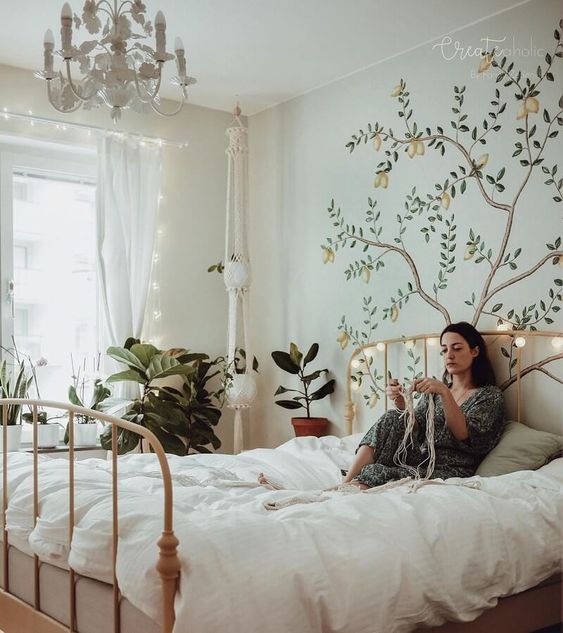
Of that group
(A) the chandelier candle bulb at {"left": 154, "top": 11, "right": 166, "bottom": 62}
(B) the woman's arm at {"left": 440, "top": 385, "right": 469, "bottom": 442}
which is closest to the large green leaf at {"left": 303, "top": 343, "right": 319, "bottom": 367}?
(B) the woman's arm at {"left": 440, "top": 385, "right": 469, "bottom": 442}

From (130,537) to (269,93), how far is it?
3386 mm

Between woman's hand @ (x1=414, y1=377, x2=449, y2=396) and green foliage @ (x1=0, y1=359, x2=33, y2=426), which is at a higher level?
woman's hand @ (x1=414, y1=377, x2=449, y2=396)

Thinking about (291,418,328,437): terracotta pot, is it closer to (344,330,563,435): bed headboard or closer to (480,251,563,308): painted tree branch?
(344,330,563,435): bed headboard

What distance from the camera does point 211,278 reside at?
17.1 ft

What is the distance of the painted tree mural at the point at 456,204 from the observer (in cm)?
356

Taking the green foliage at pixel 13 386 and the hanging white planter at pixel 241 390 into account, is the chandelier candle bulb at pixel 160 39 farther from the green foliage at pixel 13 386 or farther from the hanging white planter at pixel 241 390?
the hanging white planter at pixel 241 390

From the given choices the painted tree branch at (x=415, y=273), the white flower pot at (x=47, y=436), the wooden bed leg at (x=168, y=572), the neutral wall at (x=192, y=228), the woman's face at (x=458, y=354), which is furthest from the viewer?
the neutral wall at (x=192, y=228)

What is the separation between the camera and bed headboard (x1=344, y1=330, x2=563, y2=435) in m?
3.50

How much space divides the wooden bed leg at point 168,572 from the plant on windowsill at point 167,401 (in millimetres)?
2441

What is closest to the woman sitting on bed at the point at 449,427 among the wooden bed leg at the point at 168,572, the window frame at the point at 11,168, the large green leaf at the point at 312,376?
the large green leaf at the point at 312,376

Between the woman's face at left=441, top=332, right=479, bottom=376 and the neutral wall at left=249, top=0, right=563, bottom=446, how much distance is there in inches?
8.4

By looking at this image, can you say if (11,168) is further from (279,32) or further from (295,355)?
(295,355)

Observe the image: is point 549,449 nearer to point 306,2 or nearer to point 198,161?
point 306,2

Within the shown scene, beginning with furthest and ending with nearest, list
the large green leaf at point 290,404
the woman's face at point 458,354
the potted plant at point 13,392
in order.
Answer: the large green leaf at point 290,404, the potted plant at point 13,392, the woman's face at point 458,354
